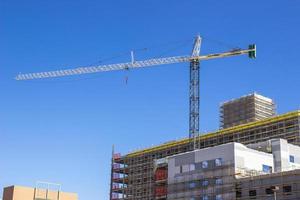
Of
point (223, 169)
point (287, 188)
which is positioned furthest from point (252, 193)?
point (223, 169)

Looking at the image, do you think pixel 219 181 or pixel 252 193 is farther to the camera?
pixel 219 181

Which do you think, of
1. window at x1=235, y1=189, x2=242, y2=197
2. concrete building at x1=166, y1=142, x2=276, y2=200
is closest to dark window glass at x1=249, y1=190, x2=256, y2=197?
window at x1=235, y1=189, x2=242, y2=197

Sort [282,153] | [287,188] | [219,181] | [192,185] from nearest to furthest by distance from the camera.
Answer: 1. [287,188]
2. [219,181]
3. [192,185]
4. [282,153]

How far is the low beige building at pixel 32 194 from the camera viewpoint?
413ft

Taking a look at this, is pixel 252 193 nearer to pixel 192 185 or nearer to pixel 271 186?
pixel 271 186

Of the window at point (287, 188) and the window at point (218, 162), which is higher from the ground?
the window at point (218, 162)

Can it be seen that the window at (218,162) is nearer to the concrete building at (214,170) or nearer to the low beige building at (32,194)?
the concrete building at (214,170)

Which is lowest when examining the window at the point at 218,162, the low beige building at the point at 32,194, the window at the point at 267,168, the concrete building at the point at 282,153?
the low beige building at the point at 32,194

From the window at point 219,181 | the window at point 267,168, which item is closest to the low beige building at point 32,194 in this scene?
the window at point 219,181

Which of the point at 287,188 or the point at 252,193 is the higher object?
the point at 287,188

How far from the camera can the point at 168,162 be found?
6073 inches

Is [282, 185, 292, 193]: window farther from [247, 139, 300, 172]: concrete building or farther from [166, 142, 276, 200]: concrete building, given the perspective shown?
[247, 139, 300, 172]: concrete building

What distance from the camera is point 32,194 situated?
12900 cm

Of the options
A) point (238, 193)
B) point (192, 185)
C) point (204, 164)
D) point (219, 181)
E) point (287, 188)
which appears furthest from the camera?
point (192, 185)
